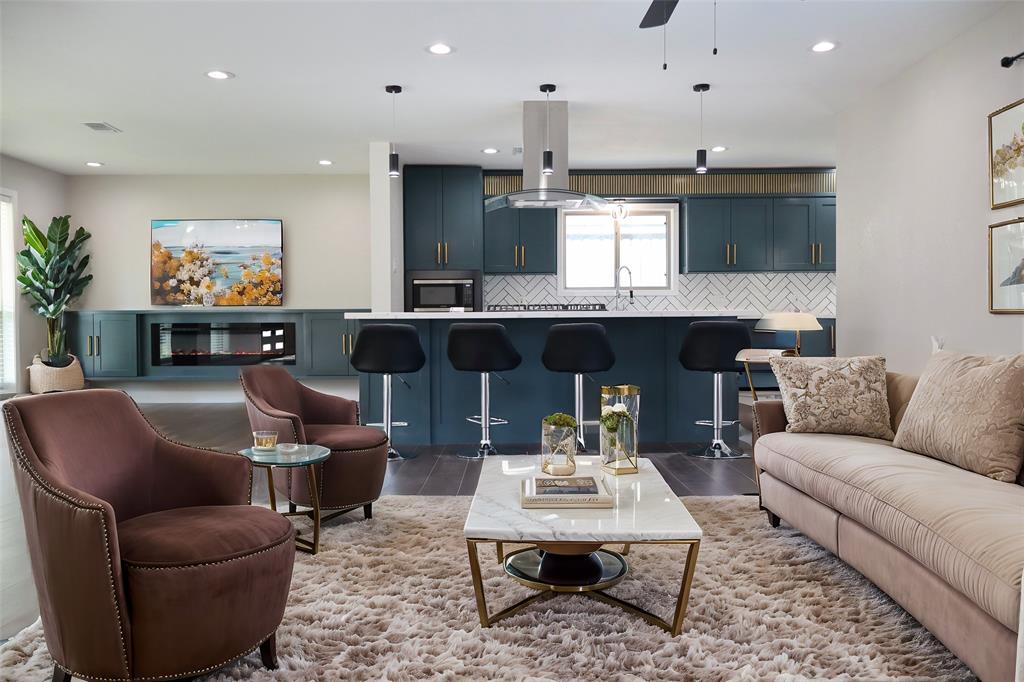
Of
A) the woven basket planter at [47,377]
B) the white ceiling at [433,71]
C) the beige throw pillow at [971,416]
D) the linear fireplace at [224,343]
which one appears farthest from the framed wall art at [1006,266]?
the woven basket planter at [47,377]

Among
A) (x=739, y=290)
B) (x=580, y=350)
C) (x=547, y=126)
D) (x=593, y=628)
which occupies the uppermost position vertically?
(x=547, y=126)

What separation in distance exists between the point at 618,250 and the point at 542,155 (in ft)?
10.4

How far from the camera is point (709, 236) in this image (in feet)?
26.0

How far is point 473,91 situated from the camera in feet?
16.7

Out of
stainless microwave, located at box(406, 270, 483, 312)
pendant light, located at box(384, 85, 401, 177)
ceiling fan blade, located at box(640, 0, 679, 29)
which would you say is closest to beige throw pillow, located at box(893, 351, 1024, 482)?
ceiling fan blade, located at box(640, 0, 679, 29)

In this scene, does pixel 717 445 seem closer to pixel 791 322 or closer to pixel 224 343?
pixel 791 322

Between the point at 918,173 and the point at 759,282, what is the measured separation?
12.7 feet

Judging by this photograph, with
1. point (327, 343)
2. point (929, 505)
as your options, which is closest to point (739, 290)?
point (327, 343)

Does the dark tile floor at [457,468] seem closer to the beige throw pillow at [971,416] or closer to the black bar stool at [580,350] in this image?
the black bar stool at [580,350]

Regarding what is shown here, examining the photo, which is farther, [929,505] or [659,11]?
[659,11]

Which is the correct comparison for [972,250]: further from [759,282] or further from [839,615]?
[759,282]

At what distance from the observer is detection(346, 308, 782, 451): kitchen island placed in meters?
5.62

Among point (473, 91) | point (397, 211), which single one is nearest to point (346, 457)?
point (473, 91)

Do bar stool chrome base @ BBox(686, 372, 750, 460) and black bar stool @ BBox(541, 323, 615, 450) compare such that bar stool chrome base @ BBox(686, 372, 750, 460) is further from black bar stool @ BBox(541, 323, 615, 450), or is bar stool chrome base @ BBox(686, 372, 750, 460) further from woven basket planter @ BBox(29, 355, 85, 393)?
woven basket planter @ BBox(29, 355, 85, 393)
